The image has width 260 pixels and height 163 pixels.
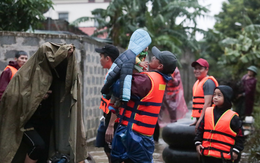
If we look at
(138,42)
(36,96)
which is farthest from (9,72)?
(138,42)

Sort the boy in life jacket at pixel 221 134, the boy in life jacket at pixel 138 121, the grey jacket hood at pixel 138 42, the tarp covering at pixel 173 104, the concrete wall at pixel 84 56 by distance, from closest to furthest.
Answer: the boy in life jacket at pixel 138 121 < the grey jacket hood at pixel 138 42 < the boy in life jacket at pixel 221 134 < the concrete wall at pixel 84 56 < the tarp covering at pixel 173 104

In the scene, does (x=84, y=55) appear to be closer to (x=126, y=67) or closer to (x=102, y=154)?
Result: (x=102, y=154)

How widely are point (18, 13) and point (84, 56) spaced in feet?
6.79

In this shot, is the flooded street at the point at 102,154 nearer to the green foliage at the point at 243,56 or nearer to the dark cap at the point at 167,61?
the dark cap at the point at 167,61

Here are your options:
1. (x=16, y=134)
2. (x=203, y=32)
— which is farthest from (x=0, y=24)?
(x=203, y=32)

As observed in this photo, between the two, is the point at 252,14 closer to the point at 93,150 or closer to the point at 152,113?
the point at 93,150

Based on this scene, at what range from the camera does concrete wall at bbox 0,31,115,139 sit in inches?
295

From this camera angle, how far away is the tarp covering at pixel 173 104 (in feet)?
29.8

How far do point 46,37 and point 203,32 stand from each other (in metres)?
15.8

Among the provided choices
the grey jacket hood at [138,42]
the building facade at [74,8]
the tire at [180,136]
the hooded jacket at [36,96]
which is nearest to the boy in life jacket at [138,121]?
the grey jacket hood at [138,42]

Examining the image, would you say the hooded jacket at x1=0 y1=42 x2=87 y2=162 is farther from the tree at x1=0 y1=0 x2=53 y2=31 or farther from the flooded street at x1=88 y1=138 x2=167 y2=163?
the tree at x1=0 y1=0 x2=53 y2=31

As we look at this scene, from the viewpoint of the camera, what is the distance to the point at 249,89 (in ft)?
39.2

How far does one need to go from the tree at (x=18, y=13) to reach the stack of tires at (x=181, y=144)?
4.54 meters

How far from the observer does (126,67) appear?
12.8 feet
